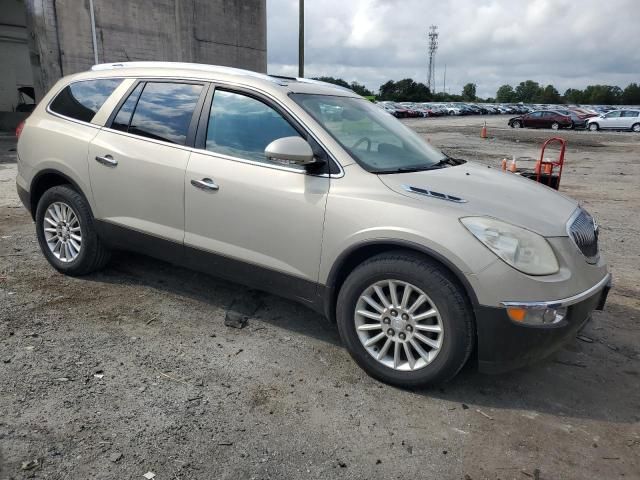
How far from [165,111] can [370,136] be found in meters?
1.58

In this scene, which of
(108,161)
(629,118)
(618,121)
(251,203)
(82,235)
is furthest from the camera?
(618,121)

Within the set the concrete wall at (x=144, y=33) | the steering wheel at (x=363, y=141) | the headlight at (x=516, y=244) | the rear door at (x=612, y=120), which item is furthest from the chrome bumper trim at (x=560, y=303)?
the rear door at (x=612, y=120)

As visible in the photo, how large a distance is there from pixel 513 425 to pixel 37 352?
298 centimetres

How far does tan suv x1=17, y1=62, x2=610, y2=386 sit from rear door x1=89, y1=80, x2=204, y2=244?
1cm

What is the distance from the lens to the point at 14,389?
301 centimetres

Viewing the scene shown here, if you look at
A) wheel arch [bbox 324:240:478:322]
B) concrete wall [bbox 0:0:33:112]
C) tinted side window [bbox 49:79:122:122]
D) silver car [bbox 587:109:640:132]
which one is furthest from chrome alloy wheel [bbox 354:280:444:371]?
silver car [bbox 587:109:640:132]

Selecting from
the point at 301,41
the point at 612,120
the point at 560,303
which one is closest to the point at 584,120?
the point at 612,120

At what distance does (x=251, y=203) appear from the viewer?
3506mm

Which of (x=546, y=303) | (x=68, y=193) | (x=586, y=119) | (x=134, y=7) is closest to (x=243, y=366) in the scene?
(x=546, y=303)

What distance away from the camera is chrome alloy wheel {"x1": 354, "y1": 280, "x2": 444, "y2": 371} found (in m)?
3.04

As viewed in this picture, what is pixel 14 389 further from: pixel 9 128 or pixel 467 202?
pixel 9 128

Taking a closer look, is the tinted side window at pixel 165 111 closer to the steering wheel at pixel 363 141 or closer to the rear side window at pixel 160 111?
the rear side window at pixel 160 111

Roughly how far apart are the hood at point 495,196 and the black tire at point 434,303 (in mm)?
383

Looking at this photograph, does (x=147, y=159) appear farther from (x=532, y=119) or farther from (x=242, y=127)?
(x=532, y=119)
